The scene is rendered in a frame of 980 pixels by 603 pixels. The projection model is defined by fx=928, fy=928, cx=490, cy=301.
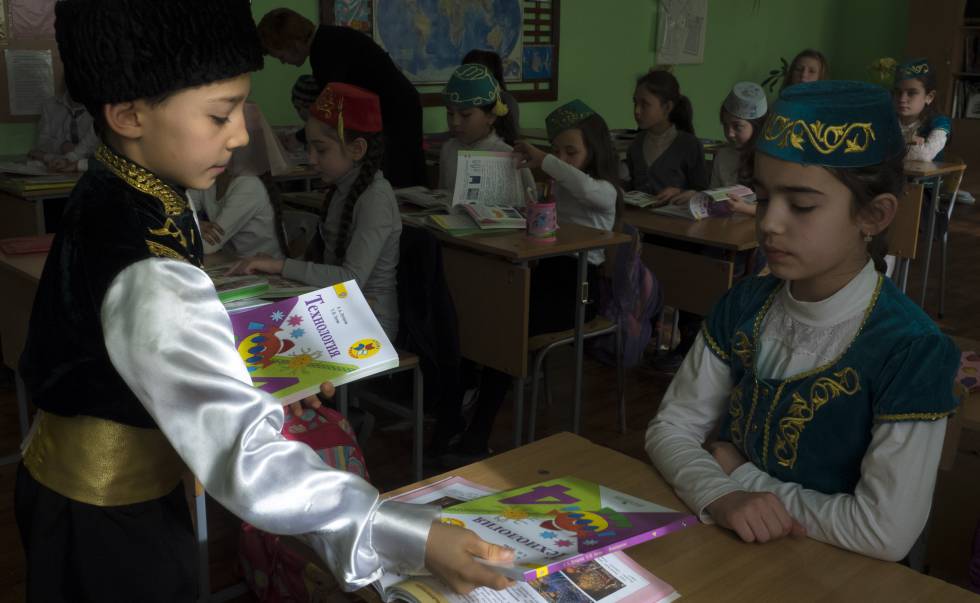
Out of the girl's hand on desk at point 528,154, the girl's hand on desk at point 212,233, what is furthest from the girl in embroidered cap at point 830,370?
the girl's hand on desk at point 528,154

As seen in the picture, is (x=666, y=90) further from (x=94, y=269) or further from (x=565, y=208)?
(x=94, y=269)

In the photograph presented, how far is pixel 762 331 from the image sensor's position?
1362 millimetres

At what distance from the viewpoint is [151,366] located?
872 millimetres

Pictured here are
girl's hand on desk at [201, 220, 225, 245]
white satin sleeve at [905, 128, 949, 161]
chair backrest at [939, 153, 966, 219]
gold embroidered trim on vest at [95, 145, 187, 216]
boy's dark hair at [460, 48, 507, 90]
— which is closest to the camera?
gold embroidered trim on vest at [95, 145, 187, 216]

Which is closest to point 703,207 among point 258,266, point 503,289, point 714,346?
point 503,289

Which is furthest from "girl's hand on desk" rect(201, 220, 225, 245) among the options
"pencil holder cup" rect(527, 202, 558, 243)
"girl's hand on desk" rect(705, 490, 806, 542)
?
"girl's hand on desk" rect(705, 490, 806, 542)

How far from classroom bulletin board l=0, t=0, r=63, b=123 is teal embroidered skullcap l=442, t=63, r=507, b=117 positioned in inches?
68.8

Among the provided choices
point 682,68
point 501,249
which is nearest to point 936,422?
point 501,249

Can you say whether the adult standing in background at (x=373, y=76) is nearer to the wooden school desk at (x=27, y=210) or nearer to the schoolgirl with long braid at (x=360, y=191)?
the wooden school desk at (x=27, y=210)

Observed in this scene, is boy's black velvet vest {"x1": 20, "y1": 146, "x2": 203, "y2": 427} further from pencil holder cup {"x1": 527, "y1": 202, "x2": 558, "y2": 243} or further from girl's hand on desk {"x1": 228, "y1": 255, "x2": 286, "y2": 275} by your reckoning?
pencil holder cup {"x1": 527, "y1": 202, "x2": 558, "y2": 243}

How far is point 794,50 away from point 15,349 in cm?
722

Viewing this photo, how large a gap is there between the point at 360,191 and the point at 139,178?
1.64 m

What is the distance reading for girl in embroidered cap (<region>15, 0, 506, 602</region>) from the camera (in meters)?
0.88

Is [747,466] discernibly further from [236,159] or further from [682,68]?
[682,68]
